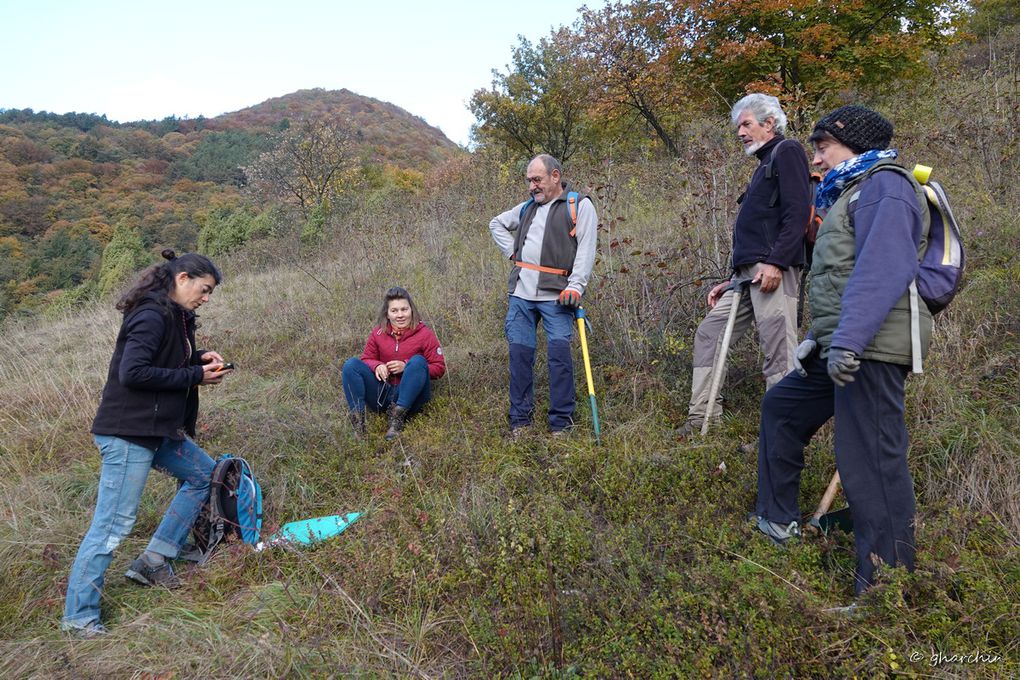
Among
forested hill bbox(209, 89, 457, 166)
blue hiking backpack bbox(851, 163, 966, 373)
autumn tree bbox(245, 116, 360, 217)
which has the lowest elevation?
blue hiking backpack bbox(851, 163, 966, 373)

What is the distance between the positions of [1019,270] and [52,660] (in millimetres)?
6061

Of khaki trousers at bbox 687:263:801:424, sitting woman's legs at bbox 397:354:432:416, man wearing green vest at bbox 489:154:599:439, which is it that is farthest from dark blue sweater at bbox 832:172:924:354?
sitting woman's legs at bbox 397:354:432:416

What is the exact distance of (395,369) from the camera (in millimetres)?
4445

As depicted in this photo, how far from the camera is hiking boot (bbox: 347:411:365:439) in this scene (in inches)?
173

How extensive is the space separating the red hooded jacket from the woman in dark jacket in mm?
1491

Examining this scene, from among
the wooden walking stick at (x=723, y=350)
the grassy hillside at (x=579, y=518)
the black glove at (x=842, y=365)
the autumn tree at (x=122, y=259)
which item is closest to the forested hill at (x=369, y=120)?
the autumn tree at (x=122, y=259)

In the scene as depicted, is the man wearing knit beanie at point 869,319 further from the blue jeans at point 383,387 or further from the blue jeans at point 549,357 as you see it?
the blue jeans at point 383,387

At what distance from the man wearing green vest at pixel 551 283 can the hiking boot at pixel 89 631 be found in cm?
241

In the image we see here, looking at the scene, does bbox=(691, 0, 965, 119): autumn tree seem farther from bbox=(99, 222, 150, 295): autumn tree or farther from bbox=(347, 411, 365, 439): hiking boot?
bbox=(99, 222, 150, 295): autumn tree

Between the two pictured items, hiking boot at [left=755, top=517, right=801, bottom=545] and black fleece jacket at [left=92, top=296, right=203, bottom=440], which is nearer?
hiking boot at [left=755, top=517, right=801, bottom=545]

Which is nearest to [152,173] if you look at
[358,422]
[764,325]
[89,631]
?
[358,422]

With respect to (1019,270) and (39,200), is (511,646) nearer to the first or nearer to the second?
(1019,270)

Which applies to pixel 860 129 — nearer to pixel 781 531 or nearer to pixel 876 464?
pixel 876 464

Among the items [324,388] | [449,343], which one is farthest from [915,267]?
[324,388]
